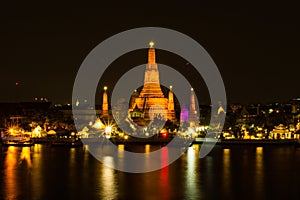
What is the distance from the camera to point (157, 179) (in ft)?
89.6

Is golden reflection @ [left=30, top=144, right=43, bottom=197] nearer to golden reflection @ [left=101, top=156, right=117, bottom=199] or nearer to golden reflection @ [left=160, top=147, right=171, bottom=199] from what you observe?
golden reflection @ [left=101, top=156, right=117, bottom=199]

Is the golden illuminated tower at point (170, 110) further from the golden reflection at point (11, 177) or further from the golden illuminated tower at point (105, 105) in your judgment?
the golden reflection at point (11, 177)

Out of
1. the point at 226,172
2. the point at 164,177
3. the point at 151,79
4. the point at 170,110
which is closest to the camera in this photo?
the point at 164,177

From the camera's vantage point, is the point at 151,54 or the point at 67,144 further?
the point at 151,54

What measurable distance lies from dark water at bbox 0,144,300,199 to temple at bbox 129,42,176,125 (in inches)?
1034

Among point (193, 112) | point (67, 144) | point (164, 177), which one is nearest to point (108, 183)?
point (164, 177)

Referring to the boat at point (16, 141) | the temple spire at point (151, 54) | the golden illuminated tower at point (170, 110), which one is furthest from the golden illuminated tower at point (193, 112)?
the boat at point (16, 141)

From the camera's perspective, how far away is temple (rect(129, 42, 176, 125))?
64.4 meters

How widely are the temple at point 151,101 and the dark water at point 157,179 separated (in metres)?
26.3

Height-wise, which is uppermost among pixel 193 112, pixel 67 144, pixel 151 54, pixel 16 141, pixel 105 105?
pixel 151 54

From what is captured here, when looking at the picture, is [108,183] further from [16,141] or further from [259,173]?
[16,141]

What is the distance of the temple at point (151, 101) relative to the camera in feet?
211

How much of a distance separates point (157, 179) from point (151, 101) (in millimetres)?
39691

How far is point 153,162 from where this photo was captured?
34.5 m
